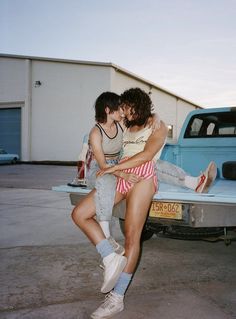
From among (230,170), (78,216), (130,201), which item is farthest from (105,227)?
(230,170)

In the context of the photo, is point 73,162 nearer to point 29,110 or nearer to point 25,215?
point 29,110

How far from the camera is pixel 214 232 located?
151 inches

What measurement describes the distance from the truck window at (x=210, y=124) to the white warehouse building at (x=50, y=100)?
17.4m

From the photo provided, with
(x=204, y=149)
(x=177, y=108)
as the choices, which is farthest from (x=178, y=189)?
(x=177, y=108)

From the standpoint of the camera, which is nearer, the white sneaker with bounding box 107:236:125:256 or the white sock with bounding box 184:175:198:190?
the white sneaker with bounding box 107:236:125:256

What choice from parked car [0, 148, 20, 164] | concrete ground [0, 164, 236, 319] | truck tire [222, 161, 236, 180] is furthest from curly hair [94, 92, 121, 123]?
parked car [0, 148, 20, 164]

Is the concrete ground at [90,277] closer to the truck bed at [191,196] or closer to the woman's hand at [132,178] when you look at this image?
the truck bed at [191,196]

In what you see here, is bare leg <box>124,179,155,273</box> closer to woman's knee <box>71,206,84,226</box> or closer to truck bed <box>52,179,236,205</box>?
woman's knee <box>71,206,84,226</box>

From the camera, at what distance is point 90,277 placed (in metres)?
3.73

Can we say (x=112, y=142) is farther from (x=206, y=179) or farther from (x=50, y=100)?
(x=50, y=100)

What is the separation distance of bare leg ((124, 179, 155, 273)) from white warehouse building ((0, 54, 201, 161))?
68.6 ft

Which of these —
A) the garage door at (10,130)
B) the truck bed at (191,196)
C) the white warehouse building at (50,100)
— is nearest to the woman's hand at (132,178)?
the truck bed at (191,196)

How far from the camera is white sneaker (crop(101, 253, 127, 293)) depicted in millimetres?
2824

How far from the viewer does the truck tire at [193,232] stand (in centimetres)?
380
